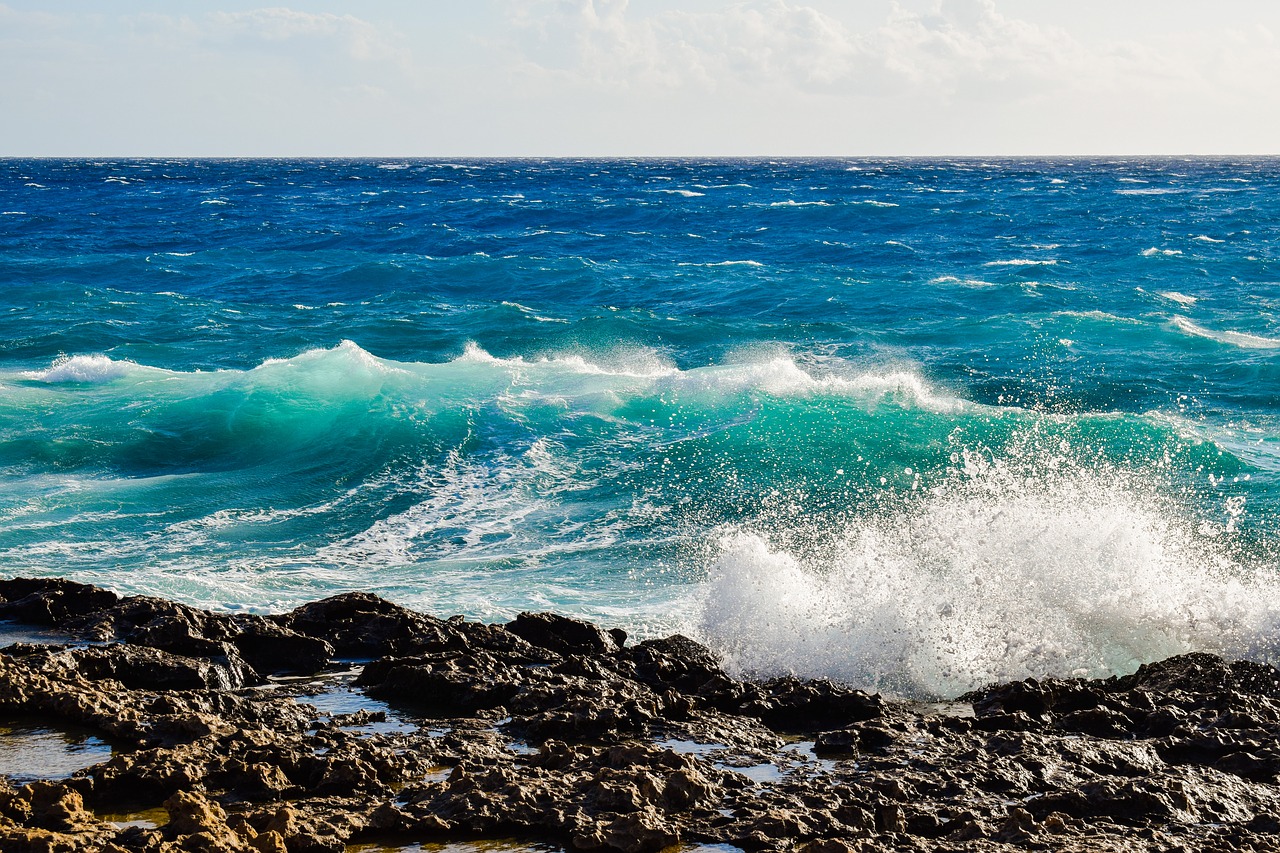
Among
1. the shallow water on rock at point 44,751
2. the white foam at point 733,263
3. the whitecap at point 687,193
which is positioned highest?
the whitecap at point 687,193

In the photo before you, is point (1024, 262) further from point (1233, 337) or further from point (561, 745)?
point (561, 745)

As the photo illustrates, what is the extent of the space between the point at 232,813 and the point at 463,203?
167ft

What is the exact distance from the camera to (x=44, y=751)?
17.9ft

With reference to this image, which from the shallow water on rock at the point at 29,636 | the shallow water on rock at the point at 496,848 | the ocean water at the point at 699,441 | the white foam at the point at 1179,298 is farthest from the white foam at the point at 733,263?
the shallow water on rock at the point at 496,848

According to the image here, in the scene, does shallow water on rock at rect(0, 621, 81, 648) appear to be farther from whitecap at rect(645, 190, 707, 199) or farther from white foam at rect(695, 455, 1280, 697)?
whitecap at rect(645, 190, 707, 199)

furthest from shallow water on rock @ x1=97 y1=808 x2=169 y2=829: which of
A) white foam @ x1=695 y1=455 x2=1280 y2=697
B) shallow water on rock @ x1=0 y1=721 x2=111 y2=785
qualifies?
white foam @ x1=695 y1=455 x2=1280 y2=697

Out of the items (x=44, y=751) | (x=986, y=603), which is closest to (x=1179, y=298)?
(x=986, y=603)

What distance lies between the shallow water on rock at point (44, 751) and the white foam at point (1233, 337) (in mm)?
20533

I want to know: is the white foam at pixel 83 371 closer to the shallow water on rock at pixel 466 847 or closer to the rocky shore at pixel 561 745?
the rocky shore at pixel 561 745

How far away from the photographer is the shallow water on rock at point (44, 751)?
520 centimetres

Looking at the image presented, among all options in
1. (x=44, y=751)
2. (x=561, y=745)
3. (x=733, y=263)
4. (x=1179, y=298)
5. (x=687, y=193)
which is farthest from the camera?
(x=687, y=193)

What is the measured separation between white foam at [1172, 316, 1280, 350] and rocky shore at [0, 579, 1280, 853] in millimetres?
16015

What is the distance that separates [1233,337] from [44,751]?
21929mm

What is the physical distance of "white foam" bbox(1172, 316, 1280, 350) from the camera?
2150 centimetres
